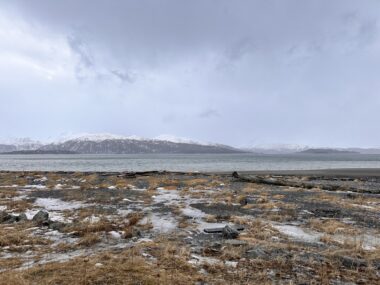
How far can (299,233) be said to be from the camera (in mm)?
11133

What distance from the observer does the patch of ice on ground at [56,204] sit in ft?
52.1

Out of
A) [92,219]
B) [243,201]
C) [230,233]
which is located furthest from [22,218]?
[243,201]

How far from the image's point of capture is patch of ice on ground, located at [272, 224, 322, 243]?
10358 mm

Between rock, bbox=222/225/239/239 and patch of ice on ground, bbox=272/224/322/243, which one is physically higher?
rock, bbox=222/225/239/239

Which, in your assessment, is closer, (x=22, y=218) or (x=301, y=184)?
(x=22, y=218)

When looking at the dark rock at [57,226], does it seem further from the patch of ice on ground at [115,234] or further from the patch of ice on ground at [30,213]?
the patch of ice on ground at [30,213]

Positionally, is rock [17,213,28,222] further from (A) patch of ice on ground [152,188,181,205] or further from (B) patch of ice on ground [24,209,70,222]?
(A) patch of ice on ground [152,188,181,205]

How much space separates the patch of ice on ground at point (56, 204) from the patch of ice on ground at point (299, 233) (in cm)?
1063

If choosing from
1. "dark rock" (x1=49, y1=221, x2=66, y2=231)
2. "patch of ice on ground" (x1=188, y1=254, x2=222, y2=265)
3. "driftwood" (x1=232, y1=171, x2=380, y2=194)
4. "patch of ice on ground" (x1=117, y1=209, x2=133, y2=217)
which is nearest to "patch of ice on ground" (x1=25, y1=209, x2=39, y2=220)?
"dark rock" (x1=49, y1=221, x2=66, y2=231)

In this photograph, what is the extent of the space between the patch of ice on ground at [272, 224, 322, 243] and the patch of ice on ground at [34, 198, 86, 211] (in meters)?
10.6

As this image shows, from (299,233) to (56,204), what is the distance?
43.6 feet

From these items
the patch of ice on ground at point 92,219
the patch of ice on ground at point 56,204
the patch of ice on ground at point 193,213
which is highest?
the patch of ice on ground at point 92,219

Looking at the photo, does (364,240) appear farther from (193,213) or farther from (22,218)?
(22,218)

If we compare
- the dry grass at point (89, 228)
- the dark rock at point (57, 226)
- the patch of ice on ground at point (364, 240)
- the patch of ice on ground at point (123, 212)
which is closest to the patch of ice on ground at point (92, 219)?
the dry grass at point (89, 228)
